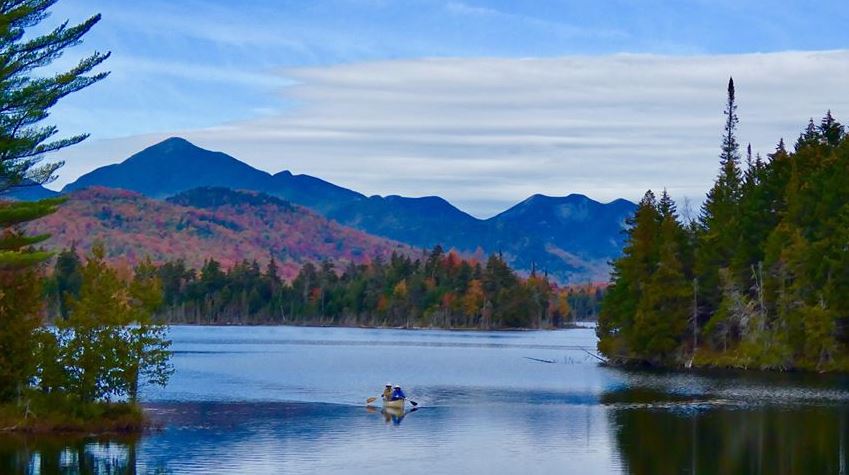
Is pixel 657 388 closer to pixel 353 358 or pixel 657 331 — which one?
pixel 657 331

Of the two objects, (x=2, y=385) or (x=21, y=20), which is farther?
(x=2, y=385)

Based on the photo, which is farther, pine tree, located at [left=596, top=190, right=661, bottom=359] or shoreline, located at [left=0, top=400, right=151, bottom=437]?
pine tree, located at [left=596, top=190, right=661, bottom=359]

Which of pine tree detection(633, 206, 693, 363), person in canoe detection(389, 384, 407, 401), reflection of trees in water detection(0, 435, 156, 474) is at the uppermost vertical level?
pine tree detection(633, 206, 693, 363)

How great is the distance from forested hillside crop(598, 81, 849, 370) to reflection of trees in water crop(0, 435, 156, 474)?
58.2m

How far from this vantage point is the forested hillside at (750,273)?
91.9 meters

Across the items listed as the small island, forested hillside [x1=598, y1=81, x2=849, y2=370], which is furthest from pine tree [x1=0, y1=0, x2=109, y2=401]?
forested hillside [x1=598, y1=81, x2=849, y2=370]

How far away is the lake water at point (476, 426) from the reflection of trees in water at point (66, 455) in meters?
0.08

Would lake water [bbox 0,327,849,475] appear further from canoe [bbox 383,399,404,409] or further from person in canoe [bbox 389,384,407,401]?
person in canoe [bbox 389,384,407,401]

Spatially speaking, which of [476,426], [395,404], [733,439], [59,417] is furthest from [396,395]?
[59,417]

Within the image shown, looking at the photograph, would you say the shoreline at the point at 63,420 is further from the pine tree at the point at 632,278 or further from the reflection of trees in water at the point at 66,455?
the pine tree at the point at 632,278

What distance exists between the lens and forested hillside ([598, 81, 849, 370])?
9194 cm

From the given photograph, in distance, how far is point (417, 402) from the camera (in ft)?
233

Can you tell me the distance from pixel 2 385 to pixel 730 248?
230ft

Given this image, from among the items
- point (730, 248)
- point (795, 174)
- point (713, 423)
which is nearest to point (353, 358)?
point (730, 248)
